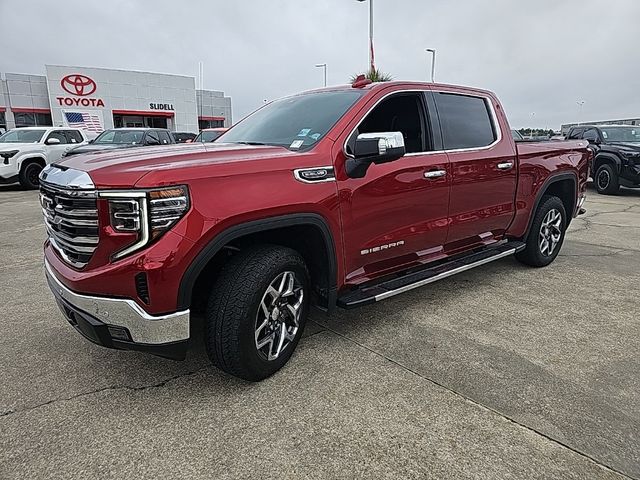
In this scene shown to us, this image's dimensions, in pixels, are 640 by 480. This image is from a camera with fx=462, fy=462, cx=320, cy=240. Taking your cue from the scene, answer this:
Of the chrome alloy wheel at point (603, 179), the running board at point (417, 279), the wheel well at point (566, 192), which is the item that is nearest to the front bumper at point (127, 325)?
the running board at point (417, 279)

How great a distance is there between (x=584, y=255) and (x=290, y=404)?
5.03 metres

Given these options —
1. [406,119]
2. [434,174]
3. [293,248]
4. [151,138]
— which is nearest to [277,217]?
[293,248]

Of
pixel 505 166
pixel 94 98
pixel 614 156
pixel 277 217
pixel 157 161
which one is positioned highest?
pixel 94 98

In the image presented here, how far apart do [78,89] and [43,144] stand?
78.0 ft

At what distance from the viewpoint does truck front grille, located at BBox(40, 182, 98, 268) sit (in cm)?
232

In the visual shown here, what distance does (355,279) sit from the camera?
333 cm

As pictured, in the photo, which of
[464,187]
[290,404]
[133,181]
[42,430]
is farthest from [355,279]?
[42,430]

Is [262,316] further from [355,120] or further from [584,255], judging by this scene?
[584,255]

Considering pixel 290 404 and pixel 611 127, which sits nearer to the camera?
pixel 290 404

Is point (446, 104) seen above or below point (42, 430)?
above

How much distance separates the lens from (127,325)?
2.34 meters

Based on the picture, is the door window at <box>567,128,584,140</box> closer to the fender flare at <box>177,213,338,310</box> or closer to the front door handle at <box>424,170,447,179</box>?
the front door handle at <box>424,170,447,179</box>

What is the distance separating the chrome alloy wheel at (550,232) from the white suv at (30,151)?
490 inches

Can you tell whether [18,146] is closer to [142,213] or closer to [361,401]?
[142,213]
